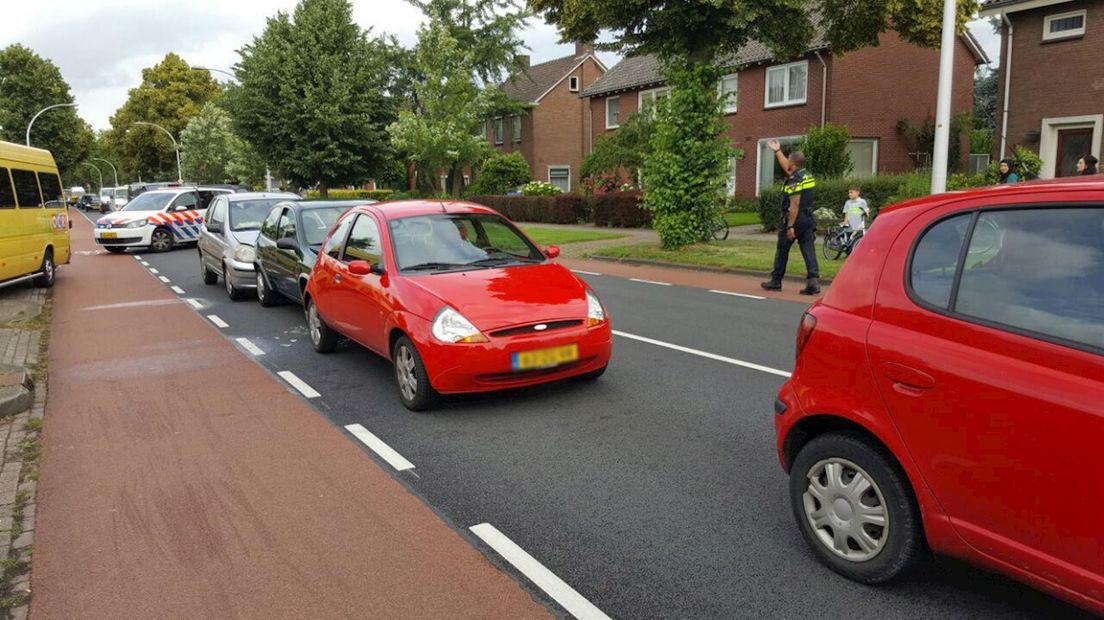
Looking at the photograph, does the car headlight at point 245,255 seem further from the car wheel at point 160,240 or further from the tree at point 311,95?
the tree at point 311,95

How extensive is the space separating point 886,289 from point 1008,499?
911 mm

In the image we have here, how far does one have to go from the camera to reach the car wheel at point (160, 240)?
22.9 metres

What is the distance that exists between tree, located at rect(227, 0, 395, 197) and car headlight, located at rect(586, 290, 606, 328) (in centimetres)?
2750

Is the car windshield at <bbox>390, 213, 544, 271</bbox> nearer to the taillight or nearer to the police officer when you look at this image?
the taillight

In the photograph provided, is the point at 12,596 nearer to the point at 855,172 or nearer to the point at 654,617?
the point at 654,617

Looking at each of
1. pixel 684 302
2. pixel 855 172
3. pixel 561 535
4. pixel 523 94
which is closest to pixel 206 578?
pixel 561 535

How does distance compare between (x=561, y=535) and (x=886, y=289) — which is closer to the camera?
(x=886, y=289)

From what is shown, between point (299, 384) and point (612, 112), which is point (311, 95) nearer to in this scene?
point (612, 112)

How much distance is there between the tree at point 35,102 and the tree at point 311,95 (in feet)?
143

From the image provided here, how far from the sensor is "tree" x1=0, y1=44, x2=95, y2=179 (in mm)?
64938

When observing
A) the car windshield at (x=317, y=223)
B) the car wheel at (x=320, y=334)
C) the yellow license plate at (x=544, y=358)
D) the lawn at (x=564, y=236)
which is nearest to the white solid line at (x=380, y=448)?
the yellow license plate at (x=544, y=358)

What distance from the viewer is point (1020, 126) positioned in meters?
21.0

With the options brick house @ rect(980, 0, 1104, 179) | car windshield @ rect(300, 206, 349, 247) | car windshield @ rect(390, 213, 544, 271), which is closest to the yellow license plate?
car windshield @ rect(390, 213, 544, 271)

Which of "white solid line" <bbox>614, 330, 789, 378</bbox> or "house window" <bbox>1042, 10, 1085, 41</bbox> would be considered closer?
"white solid line" <bbox>614, 330, 789, 378</bbox>
